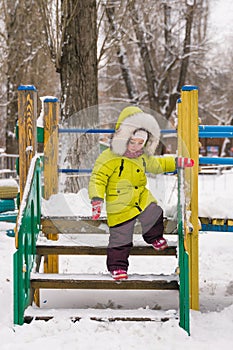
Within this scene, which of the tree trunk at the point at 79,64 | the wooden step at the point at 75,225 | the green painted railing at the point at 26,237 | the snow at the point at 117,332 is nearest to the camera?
the snow at the point at 117,332

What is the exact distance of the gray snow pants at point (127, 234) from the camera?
4383 millimetres

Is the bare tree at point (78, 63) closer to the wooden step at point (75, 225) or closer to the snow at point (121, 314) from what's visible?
the snow at point (121, 314)

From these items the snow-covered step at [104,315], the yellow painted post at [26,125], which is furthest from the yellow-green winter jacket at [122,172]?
the snow-covered step at [104,315]

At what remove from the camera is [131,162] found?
452 cm

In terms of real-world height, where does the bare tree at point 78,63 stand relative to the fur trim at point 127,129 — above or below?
above

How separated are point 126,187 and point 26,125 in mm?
1009

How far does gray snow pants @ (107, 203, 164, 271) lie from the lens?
438 cm

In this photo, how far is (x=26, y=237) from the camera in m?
4.10

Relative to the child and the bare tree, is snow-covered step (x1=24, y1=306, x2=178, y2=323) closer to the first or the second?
the child

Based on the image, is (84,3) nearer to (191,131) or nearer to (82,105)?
(82,105)

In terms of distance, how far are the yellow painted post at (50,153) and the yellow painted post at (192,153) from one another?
1488 mm

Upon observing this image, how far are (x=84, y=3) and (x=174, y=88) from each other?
14105 millimetres

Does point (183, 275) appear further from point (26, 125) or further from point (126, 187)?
point (26, 125)

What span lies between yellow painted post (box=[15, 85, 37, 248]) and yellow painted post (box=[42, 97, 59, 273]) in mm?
788
